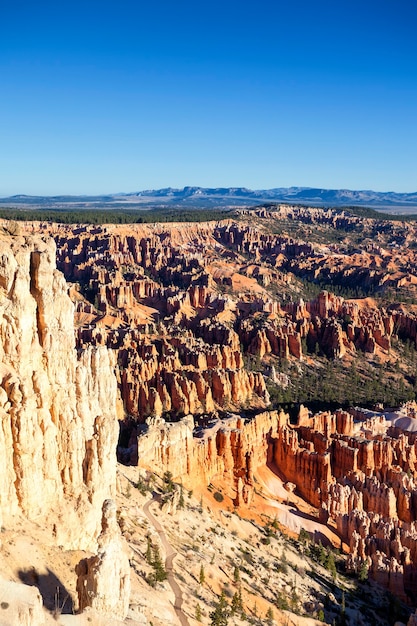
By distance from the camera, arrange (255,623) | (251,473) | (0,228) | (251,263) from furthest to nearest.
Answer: (251,263) → (251,473) → (255,623) → (0,228)

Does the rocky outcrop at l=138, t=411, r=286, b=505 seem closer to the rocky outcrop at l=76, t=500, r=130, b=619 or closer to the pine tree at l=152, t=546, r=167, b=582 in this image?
the pine tree at l=152, t=546, r=167, b=582

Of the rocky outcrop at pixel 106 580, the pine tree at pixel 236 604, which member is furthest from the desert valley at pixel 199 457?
the pine tree at pixel 236 604

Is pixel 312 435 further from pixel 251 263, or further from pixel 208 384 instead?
pixel 251 263

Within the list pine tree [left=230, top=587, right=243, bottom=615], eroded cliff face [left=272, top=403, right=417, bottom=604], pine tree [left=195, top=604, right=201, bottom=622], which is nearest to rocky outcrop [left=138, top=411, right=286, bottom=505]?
eroded cliff face [left=272, top=403, right=417, bottom=604]

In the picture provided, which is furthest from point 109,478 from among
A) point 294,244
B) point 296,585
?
point 294,244

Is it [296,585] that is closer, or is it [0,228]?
[0,228]

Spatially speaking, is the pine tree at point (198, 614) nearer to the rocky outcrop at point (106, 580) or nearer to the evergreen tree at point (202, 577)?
the evergreen tree at point (202, 577)
